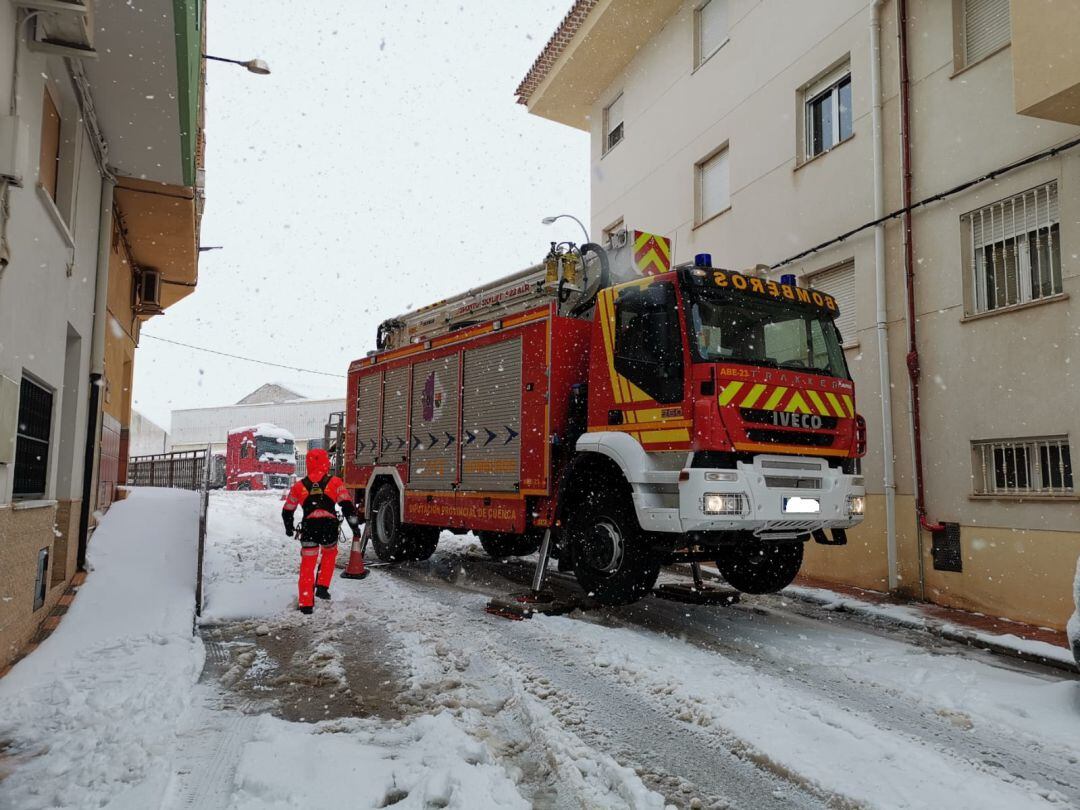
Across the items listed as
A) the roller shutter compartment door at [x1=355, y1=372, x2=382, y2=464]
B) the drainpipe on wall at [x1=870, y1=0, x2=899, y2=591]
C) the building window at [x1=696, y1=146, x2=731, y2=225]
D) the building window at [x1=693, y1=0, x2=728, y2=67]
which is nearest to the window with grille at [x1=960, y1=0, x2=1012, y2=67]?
the drainpipe on wall at [x1=870, y1=0, x2=899, y2=591]

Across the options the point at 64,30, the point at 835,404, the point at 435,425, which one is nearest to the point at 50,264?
the point at 64,30

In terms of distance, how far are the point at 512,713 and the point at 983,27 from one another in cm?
859

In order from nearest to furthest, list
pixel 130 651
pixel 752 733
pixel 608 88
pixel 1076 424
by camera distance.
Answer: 1. pixel 752 733
2. pixel 130 651
3. pixel 1076 424
4. pixel 608 88

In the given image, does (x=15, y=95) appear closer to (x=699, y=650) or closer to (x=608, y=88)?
(x=699, y=650)

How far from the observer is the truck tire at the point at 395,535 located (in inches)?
400

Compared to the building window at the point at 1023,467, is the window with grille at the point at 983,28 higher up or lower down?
higher up

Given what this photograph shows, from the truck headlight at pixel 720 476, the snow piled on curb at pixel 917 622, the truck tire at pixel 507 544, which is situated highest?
the truck headlight at pixel 720 476

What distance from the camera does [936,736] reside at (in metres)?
4.04

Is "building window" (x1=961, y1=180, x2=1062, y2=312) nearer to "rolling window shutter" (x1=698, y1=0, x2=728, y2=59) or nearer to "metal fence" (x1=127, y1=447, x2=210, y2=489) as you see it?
"rolling window shutter" (x1=698, y1=0, x2=728, y2=59)

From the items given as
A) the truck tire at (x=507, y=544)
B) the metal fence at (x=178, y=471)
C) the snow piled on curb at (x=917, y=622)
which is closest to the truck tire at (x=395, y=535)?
the truck tire at (x=507, y=544)

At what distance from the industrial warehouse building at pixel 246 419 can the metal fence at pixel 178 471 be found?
30098 millimetres

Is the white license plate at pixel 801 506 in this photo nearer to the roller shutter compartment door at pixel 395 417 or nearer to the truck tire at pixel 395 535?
the roller shutter compartment door at pixel 395 417

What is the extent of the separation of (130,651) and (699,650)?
4.07 metres

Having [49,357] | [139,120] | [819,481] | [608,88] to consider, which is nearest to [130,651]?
[49,357]
